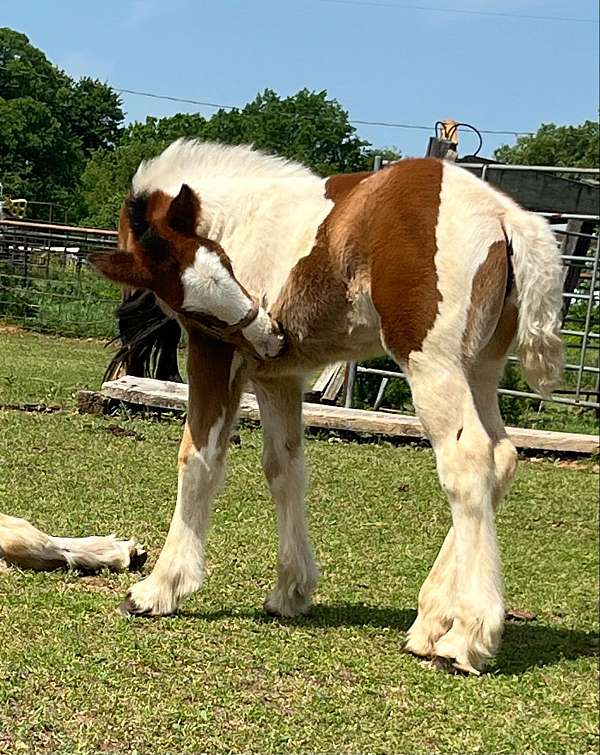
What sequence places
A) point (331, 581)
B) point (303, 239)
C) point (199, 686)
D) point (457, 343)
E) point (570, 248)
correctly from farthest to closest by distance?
point (570, 248), point (331, 581), point (303, 239), point (457, 343), point (199, 686)

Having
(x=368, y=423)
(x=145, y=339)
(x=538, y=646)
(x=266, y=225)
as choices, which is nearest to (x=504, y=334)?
(x=266, y=225)

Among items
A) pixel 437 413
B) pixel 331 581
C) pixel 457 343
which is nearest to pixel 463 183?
pixel 457 343

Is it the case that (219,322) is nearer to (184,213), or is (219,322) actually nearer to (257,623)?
(184,213)

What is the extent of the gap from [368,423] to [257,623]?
2.39 metres

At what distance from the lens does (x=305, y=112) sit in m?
2.42

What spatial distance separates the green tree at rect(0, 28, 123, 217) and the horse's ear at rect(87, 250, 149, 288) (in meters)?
0.17

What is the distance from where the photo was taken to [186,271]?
7.46ft

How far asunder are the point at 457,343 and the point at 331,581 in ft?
2.97

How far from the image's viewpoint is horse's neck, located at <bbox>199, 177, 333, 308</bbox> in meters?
2.26

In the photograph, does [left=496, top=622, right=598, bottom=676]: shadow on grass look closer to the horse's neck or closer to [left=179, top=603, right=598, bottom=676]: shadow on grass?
[left=179, top=603, right=598, bottom=676]: shadow on grass

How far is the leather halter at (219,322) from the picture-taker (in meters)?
2.24

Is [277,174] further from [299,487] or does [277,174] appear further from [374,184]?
[299,487]

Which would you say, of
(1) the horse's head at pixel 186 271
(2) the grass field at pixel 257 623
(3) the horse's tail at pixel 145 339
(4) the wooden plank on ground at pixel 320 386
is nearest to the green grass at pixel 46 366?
(2) the grass field at pixel 257 623

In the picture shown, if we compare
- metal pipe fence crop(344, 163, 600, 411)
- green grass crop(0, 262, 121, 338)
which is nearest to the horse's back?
green grass crop(0, 262, 121, 338)
